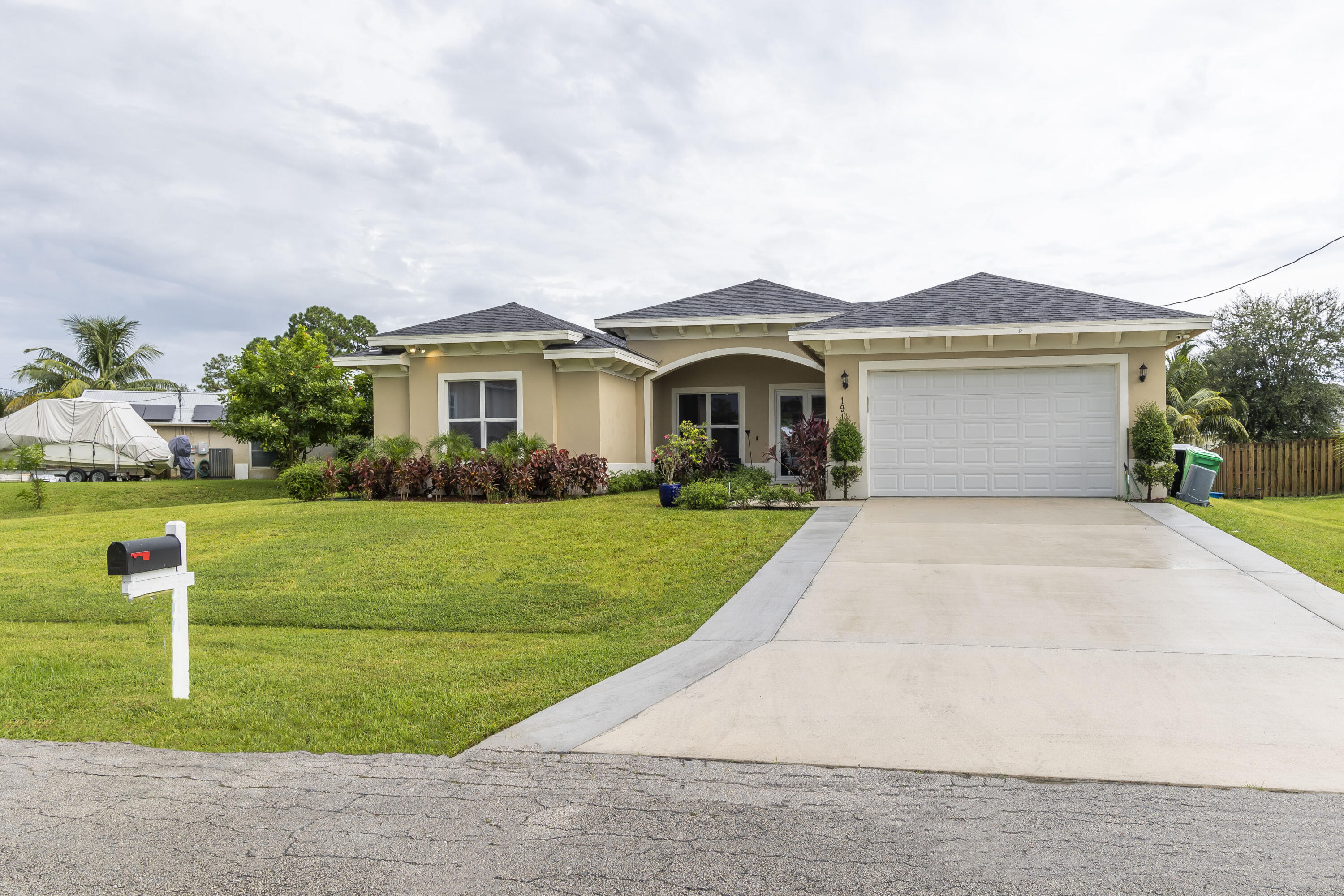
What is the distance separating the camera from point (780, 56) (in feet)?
47.3

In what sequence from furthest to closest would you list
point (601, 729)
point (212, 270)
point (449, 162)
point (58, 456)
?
1. point (212, 270)
2. point (58, 456)
3. point (449, 162)
4. point (601, 729)

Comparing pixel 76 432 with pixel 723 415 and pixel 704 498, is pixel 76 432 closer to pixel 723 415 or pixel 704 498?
pixel 723 415

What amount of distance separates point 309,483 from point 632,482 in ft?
21.2

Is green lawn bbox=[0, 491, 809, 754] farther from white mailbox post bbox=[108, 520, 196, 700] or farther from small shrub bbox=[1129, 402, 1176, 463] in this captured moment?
small shrub bbox=[1129, 402, 1176, 463]

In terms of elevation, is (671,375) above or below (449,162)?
below

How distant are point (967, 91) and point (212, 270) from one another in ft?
92.3

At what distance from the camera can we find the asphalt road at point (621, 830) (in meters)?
2.84

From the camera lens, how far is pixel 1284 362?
79.8 feet

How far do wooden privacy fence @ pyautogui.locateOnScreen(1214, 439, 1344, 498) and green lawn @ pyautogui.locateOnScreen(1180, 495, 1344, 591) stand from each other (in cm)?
269

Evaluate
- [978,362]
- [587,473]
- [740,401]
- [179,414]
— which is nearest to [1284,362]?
[978,362]

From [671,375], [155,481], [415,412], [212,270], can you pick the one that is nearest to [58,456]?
[155,481]

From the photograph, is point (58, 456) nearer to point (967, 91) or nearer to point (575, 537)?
point (575, 537)

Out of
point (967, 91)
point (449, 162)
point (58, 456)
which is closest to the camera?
point (967, 91)

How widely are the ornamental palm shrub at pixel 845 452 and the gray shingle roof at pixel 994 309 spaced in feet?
5.80
